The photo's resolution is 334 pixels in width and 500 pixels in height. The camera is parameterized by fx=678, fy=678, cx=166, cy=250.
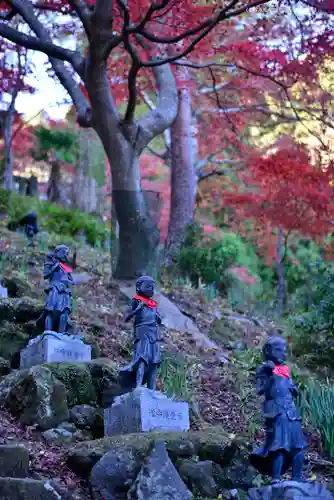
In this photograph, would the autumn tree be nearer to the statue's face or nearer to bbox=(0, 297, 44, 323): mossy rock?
bbox=(0, 297, 44, 323): mossy rock

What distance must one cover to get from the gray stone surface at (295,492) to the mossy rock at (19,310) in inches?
176

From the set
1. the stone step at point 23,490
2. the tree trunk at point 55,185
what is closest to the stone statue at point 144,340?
the stone step at point 23,490

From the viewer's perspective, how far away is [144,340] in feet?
21.2

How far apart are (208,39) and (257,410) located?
25.6ft

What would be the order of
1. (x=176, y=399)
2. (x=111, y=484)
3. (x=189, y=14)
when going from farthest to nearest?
(x=189, y=14) < (x=176, y=399) < (x=111, y=484)

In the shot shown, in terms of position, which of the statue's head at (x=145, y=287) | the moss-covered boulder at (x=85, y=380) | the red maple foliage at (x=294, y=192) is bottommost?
the moss-covered boulder at (x=85, y=380)

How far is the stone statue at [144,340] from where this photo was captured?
6.39 metres

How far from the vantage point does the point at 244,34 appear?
58.7 ft

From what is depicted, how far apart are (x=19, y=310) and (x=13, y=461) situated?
369 cm

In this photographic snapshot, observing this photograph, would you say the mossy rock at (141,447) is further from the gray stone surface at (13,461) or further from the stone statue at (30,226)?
the stone statue at (30,226)

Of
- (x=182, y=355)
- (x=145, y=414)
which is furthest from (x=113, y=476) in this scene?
(x=182, y=355)

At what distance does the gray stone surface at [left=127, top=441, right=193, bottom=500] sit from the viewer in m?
5.07

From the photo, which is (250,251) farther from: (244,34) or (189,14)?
(189,14)

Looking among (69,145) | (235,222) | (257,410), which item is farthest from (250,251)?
(257,410)
